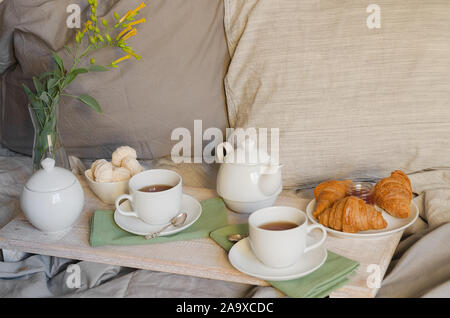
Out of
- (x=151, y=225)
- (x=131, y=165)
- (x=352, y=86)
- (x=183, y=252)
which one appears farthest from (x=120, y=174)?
(x=352, y=86)

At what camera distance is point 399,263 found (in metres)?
0.92

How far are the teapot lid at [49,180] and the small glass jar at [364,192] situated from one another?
58 centimetres

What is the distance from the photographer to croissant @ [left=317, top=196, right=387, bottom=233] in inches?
36.7

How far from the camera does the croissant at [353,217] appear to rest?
0.93 metres

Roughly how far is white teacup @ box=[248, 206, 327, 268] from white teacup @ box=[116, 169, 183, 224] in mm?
191

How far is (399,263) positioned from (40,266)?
0.70m

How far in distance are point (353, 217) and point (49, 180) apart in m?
0.59

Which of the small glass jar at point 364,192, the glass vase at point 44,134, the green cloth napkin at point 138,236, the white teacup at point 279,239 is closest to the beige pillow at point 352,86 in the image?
the small glass jar at point 364,192

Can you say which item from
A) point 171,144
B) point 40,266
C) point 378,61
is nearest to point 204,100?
point 171,144

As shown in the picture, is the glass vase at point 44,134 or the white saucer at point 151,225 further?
the glass vase at point 44,134

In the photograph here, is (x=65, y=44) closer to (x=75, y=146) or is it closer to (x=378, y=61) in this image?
(x=75, y=146)

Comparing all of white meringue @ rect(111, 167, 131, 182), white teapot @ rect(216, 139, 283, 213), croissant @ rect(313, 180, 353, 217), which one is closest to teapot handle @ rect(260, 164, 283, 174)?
white teapot @ rect(216, 139, 283, 213)

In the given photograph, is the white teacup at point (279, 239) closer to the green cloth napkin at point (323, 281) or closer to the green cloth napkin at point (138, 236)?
the green cloth napkin at point (323, 281)
